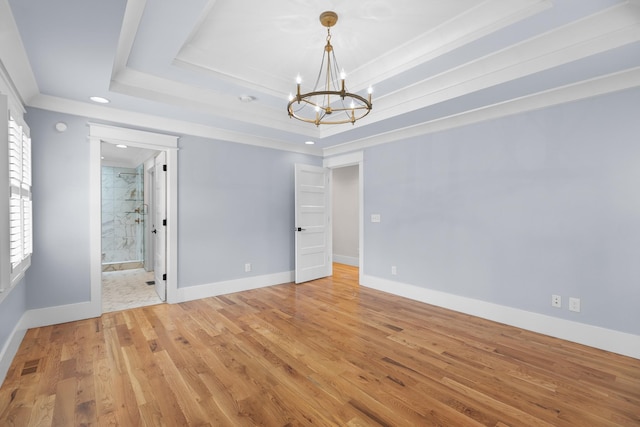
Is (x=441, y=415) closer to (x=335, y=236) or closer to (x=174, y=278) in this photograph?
(x=174, y=278)

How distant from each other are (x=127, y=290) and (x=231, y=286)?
174cm

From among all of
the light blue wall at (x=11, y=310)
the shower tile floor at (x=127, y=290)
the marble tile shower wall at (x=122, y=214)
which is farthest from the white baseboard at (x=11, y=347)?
the marble tile shower wall at (x=122, y=214)

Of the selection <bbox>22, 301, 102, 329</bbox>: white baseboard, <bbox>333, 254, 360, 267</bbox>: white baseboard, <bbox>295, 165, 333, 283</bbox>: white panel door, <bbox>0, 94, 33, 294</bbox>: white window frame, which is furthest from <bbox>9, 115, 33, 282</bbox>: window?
<bbox>333, 254, 360, 267</bbox>: white baseboard

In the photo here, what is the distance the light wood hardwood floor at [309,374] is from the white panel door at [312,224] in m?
1.75

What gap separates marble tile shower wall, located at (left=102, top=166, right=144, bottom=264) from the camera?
6.79 meters

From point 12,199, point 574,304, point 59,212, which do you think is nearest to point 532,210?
point 574,304

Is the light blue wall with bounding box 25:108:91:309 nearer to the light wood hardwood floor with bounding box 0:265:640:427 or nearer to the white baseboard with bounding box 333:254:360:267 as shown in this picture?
→ the light wood hardwood floor with bounding box 0:265:640:427

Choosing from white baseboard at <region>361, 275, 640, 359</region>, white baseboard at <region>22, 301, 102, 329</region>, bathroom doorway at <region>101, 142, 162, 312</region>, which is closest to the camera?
white baseboard at <region>361, 275, 640, 359</region>

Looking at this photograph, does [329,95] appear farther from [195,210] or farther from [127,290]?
[127,290]

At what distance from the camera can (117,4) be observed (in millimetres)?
1718

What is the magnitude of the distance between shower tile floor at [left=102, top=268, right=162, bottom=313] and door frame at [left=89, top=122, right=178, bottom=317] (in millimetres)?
393

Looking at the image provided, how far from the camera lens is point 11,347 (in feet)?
8.22

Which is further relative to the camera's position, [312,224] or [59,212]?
[312,224]

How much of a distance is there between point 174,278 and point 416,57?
3964mm
